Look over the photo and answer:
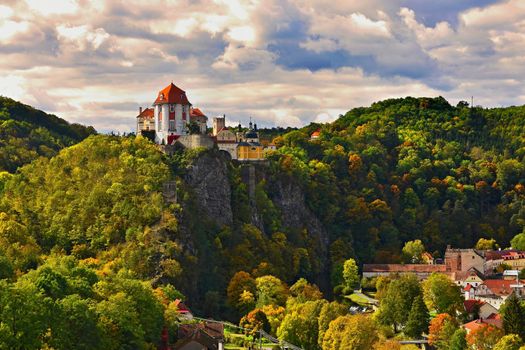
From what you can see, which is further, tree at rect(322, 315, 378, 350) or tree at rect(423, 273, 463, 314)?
tree at rect(423, 273, 463, 314)

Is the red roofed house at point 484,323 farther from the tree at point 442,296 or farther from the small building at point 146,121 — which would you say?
the small building at point 146,121

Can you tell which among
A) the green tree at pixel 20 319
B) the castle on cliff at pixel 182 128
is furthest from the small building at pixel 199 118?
the green tree at pixel 20 319

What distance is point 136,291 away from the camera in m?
75.7

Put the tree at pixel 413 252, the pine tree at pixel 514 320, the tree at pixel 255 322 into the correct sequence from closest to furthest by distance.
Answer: the pine tree at pixel 514 320 → the tree at pixel 255 322 → the tree at pixel 413 252

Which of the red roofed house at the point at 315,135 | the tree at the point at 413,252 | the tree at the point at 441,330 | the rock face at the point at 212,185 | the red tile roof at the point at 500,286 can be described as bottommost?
→ the tree at the point at 441,330

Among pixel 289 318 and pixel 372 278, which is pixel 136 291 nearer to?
pixel 289 318

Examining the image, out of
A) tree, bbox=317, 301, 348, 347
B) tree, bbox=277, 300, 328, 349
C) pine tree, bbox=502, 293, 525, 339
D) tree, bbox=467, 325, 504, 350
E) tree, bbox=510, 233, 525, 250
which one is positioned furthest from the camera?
tree, bbox=510, 233, 525, 250

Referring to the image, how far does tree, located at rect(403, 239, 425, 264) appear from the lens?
12714 centimetres

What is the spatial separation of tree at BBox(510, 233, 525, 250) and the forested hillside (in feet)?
27.8

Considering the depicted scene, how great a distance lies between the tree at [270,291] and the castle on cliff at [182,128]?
16569mm

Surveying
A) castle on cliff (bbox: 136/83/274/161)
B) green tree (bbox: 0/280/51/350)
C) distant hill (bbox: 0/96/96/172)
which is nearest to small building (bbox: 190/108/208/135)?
castle on cliff (bbox: 136/83/274/161)

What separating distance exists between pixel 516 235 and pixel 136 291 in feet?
238

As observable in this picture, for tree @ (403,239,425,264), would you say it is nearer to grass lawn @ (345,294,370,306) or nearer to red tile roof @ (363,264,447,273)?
red tile roof @ (363,264,447,273)

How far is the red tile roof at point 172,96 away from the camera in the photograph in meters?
111
